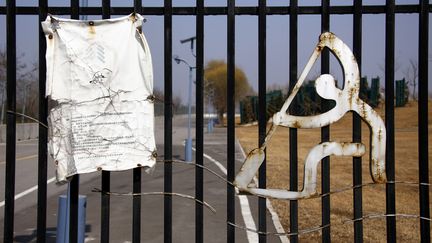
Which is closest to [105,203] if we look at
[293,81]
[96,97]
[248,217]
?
[96,97]

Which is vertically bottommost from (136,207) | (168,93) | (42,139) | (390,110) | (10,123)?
(136,207)

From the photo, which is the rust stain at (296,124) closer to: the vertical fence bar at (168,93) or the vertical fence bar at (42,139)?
the vertical fence bar at (168,93)

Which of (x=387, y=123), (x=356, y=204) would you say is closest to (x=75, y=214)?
(x=356, y=204)

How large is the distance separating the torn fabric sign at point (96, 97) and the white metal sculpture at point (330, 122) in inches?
30.6

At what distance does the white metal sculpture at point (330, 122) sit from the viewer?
3.36 metres


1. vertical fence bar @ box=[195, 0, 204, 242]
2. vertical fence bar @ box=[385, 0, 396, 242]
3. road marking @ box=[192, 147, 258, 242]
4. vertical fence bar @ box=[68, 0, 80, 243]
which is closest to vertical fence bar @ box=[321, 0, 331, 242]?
vertical fence bar @ box=[385, 0, 396, 242]

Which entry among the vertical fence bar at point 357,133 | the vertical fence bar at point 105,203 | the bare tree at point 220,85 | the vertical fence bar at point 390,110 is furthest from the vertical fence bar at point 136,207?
the bare tree at point 220,85

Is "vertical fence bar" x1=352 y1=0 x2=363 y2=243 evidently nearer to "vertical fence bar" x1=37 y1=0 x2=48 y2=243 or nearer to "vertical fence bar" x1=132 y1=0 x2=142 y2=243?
"vertical fence bar" x1=132 y1=0 x2=142 y2=243

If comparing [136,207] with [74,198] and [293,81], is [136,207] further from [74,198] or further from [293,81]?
[293,81]

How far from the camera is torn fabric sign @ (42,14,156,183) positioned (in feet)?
11.0

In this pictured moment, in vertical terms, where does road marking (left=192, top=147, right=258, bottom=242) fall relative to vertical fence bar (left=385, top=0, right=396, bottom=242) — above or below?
below

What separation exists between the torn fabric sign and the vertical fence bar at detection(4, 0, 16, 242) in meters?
0.32

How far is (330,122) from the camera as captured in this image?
3.39 metres

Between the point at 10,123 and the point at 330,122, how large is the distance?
7.49ft
